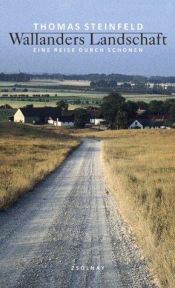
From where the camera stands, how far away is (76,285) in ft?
25.8

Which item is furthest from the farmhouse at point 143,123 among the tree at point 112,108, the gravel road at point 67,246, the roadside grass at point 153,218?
the gravel road at point 67,246

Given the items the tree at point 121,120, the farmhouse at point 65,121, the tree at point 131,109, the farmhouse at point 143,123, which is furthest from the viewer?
the farmhouse at point 65,121

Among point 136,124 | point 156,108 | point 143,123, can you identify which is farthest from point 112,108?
point 156,108

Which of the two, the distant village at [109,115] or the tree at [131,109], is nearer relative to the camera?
the distant village at [109,115]

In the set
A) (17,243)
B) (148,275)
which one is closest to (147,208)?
(17,243)

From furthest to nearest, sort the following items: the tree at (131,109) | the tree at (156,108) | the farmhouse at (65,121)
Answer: the tree at (156,108), the farmhouse at (65,121), the tree at (131,109)

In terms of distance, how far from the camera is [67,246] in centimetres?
1055

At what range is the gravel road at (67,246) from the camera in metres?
8.18

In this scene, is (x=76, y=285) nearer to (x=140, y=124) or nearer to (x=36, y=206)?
(x=36, y=206)

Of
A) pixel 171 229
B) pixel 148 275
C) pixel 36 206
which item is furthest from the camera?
pixel 36 206

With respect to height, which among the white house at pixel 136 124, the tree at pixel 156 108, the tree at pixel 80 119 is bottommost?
the white house at pixel 136 124

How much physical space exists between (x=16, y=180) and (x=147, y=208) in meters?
8.58

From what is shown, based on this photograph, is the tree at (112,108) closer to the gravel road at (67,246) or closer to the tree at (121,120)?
the tree at (121,120)

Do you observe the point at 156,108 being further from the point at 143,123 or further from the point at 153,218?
the point at 153,218
